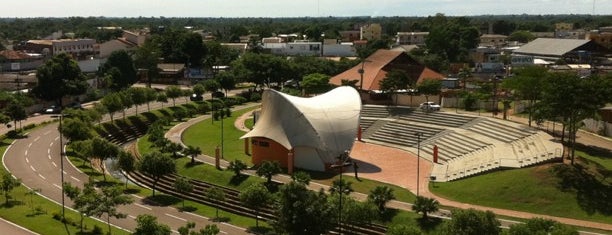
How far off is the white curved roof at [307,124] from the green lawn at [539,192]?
8375mm

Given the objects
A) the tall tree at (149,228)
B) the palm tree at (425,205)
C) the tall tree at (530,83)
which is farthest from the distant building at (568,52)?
the tall tree at (149,228)

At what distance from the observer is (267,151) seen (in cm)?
4412

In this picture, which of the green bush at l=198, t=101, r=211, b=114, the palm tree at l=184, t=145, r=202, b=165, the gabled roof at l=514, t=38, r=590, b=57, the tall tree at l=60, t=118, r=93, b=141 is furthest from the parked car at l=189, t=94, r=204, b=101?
the gabled roof at l=514, t=38, r=590, b=57

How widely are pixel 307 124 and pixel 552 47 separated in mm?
80078

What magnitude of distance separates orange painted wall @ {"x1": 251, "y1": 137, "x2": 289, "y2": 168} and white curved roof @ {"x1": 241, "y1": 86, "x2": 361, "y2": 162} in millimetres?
610

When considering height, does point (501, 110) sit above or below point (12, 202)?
above

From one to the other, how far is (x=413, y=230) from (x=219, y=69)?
87.3 metres

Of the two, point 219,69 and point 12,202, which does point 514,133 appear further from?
point 219,69

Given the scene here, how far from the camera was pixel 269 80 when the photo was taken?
8188 cm

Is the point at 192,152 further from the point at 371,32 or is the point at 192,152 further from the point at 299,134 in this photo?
the point at 371,32

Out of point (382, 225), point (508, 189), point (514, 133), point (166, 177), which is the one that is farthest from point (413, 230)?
point (514, 133)

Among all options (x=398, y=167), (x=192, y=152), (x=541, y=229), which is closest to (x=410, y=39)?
(x=398, y=167)

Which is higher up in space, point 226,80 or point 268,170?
point 226,80

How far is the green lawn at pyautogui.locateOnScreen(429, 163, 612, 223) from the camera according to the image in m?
33.2
